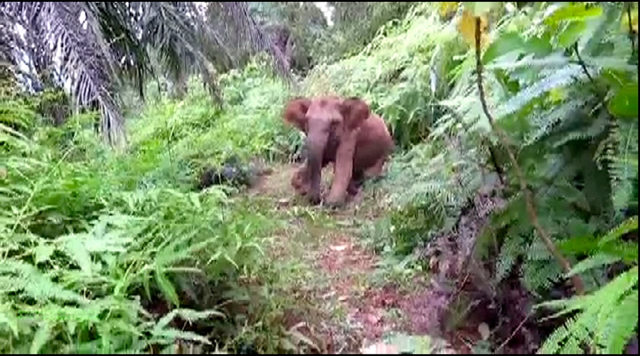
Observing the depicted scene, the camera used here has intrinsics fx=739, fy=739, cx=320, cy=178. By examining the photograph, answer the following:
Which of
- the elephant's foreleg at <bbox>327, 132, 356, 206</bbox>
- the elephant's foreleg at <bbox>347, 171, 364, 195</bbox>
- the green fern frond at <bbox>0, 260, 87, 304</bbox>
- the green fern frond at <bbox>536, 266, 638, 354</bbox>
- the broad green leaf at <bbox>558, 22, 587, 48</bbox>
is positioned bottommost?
the elephant's foreleg at <bbox>347, 171, 364, 195</bbox>

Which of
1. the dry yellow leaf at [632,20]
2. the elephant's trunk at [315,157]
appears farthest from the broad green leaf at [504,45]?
the elephant's trunk at [315,157]

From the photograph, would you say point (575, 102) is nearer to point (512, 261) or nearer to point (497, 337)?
point (512, 261)

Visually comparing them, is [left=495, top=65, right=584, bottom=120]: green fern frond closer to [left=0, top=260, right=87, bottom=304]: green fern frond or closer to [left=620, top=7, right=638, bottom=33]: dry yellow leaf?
[left=620, top=7, right=638, bottom=33]: dry yellow leaf

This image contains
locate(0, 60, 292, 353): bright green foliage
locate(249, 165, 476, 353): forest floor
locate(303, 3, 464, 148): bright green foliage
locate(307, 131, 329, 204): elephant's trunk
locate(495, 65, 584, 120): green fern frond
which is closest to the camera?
locate(0, 60, 292, 353): bright green foliage

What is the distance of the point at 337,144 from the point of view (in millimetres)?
5301

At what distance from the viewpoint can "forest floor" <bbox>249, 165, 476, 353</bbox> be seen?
6.79ft

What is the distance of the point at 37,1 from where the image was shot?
12.7 feet

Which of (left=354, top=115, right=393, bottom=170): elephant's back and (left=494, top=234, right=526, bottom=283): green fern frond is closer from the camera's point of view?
(left=494, top=234, right=526, bottom=283): green fern frond

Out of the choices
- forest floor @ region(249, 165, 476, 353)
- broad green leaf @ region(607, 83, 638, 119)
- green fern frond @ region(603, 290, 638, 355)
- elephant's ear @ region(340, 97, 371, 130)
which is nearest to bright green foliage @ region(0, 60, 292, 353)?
forest floor @ region(249, 165, 476, 353)

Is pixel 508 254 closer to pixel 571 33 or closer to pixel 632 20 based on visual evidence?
pixel 571 33

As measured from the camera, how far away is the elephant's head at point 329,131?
511 cm

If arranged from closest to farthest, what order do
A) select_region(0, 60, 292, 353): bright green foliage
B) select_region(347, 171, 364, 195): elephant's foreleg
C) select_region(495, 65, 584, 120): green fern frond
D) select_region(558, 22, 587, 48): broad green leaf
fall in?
select_region(0, 60, 292, 353): bright green foliage
select_region(558, 22, 587, 48): broad green leaf
select_region(495, 65, 584, 120): green fern frond
select_region(347, 171, 364, 195): elephant's foreleg

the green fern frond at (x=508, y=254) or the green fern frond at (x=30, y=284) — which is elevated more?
the green fern frond at (x=30, y=284)

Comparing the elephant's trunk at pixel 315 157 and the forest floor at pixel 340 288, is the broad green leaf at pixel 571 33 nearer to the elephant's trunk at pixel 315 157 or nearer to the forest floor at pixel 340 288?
the forest floor at pixel 340 288
